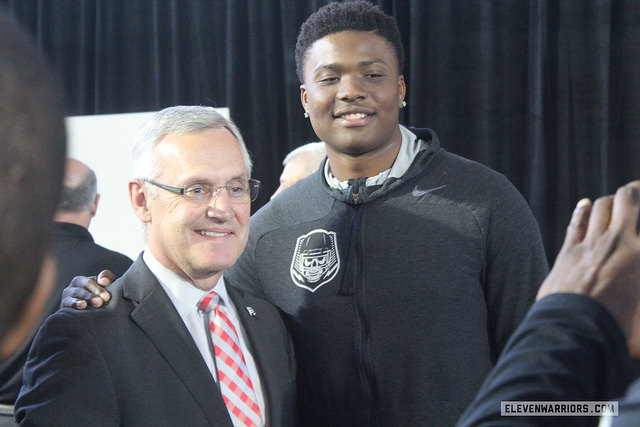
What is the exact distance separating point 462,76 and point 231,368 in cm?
310

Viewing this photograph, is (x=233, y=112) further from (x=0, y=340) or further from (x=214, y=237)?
(x=0, y=340)

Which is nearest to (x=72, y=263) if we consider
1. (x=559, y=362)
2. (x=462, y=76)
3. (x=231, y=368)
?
(x=231, y=368)

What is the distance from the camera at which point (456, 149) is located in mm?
4305

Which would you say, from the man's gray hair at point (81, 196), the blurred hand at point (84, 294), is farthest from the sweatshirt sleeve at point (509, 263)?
the man's gray hair at point (81, 196)

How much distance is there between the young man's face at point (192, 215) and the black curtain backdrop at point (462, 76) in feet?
9.17

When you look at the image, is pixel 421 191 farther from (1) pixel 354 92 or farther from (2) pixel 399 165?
(1) pixel 354 92

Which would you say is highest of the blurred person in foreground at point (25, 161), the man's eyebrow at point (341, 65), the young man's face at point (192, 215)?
the man's eyebrow at point (341, 65)

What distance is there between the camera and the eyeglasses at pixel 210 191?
166 centimetres

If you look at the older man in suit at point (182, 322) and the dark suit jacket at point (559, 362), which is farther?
the older man in suit at point (182, 322)

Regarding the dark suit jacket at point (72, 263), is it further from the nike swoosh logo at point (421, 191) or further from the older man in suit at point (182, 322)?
the nike swoosh logo at point (421, 191)

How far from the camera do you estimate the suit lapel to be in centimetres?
152

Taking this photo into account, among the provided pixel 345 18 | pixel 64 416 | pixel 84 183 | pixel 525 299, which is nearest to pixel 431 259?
pixel 525 299

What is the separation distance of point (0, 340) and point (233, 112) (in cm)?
434


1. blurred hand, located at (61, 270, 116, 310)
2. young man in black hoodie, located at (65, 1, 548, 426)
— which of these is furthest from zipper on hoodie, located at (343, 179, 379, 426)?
blurred hand, located at (61, 270, 116, 310)
